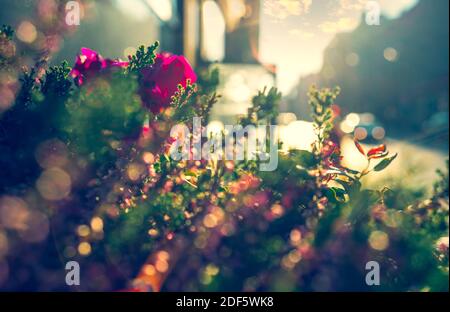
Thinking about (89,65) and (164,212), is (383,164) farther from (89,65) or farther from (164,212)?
(89,65)

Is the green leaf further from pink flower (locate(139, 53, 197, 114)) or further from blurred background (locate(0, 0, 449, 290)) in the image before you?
pink flower (locate(139, 53, 197, 114))

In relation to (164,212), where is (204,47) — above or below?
above

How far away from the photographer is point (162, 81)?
1037mm

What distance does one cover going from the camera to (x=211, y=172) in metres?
1.08

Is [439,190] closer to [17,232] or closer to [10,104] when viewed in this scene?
[17,232]

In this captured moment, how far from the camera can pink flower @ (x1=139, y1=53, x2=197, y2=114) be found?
3.37 ft

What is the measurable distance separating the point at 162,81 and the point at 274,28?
25.0 inches

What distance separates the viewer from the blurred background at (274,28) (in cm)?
132

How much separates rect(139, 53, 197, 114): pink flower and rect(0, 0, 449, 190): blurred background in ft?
1.02

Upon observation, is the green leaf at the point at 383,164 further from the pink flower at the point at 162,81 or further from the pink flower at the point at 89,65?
the pink flower at the point at 89,65

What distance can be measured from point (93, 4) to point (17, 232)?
2803mm

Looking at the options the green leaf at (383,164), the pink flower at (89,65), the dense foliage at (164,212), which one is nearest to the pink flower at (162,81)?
the dense foliage at (164,212)

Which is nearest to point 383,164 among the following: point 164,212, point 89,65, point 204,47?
point 164,212
